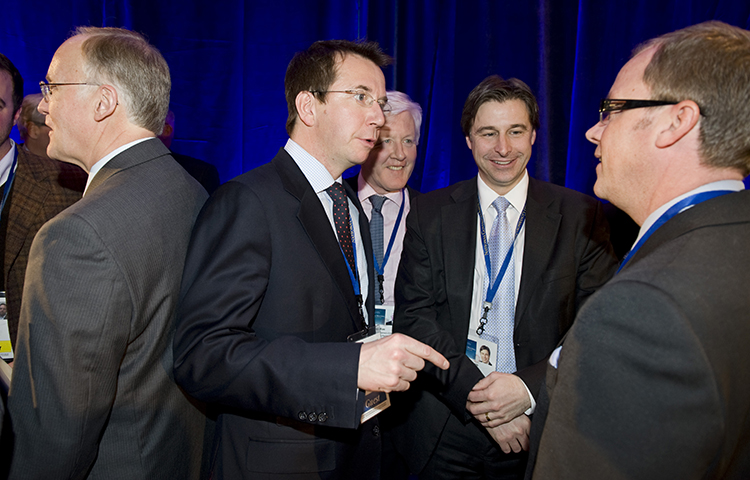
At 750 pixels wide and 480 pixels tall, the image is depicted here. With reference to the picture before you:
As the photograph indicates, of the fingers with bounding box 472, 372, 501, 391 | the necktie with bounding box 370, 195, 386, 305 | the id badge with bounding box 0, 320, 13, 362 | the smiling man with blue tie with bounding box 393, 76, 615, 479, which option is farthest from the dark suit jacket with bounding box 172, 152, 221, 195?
the fingers with bounding box 472, 372, 501, 391

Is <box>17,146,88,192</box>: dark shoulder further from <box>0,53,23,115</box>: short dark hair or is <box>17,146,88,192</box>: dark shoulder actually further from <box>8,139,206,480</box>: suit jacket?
<box>8,139,206,480</box>: suit jacket

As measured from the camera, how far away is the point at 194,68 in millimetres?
3586

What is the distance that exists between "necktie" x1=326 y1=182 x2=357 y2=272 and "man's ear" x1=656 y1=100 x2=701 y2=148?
0.96 m

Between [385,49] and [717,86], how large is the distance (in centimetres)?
287

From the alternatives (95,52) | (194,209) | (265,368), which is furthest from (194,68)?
(265,368)

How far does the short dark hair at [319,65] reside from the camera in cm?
171

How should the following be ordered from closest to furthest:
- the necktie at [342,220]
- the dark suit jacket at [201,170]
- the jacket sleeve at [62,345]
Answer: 1. the jacket sleeve at [62,345]
2. the necktie at [342,220]
3. the dark suit jacket at [201,170]

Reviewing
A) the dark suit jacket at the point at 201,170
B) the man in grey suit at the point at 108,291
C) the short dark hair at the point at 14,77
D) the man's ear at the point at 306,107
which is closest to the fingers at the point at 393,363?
the man in grey suit at the point at 108,291

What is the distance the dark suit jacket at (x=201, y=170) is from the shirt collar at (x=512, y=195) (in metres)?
2.16

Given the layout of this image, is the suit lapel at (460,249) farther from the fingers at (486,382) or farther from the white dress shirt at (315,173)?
the white dress shirt at (315,173)

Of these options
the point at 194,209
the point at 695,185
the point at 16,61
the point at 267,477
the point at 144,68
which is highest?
the point at 16,61

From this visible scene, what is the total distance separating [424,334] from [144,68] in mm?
1411

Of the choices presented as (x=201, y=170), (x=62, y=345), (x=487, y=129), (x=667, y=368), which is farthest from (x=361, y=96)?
(x=201, y=170)

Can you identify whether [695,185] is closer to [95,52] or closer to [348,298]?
[348,298]
